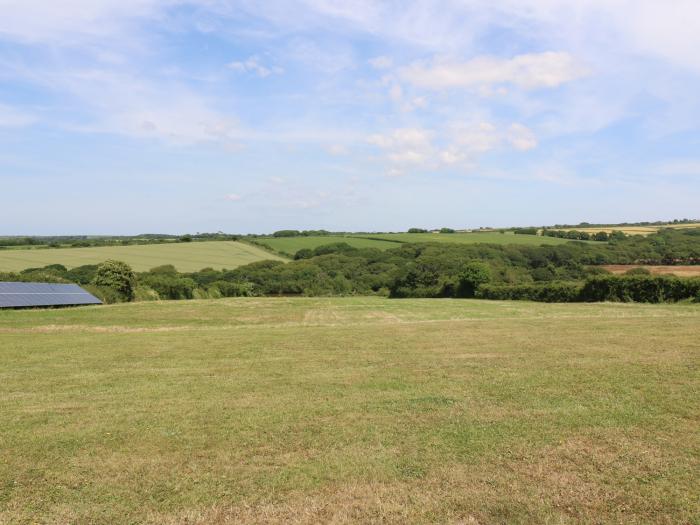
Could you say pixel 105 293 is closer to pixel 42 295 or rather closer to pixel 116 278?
pixel 116 278

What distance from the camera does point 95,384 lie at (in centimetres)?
1415

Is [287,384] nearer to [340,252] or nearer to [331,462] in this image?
[331,462]

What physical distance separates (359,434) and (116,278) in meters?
50.9

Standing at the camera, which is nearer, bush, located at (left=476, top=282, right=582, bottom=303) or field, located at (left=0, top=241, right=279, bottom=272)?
bush, located at (left=476, top=282, right=582, bottom=303)

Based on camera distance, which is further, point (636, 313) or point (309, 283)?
point (309, 283)

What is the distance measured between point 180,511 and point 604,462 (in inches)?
263

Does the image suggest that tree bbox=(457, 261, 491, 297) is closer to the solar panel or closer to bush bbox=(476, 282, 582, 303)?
bush bbox=(476, 282, 582, 303)

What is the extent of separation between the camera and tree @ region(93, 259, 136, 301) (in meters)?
52.7

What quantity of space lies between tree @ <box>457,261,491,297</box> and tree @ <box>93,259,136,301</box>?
138ft

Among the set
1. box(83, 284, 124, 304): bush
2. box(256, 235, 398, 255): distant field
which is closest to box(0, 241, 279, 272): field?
A: box(256, 235, 398, 255): distant field

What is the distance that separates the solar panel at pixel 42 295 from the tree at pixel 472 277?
4393 centimetres

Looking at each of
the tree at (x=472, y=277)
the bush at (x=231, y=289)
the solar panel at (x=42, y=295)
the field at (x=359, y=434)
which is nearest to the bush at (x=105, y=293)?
the solar panel at (x=42, y=295)

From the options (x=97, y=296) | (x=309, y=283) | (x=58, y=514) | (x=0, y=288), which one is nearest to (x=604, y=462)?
(x=58, y=514)

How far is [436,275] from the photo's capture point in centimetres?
8569
